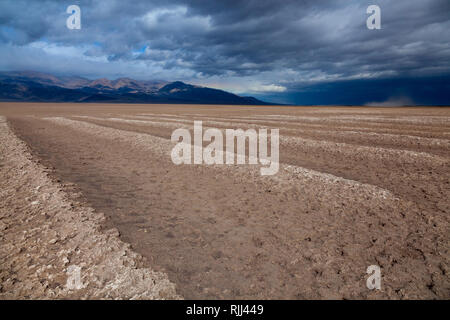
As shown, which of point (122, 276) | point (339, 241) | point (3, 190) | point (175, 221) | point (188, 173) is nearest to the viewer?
point (122, 276)

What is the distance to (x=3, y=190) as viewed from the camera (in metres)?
8.88

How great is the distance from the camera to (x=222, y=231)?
685 cm

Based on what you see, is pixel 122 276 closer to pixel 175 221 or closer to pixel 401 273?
pixel 175 221

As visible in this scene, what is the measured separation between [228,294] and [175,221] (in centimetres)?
320

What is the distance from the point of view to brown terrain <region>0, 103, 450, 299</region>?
477cm

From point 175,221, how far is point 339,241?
440cm

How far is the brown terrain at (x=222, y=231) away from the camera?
15.6 ft

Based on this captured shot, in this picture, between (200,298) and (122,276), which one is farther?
(122,276)
